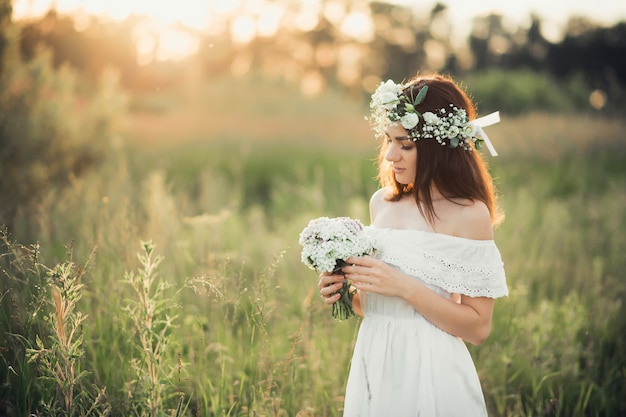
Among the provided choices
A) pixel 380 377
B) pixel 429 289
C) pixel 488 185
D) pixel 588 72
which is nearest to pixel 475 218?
pixel 488 185

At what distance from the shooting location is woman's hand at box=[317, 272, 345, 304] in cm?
236

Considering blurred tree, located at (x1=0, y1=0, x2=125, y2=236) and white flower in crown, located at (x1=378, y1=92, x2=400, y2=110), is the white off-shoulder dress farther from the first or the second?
blurred tree, located at (x1=0, y1=0, x2=125, y2=236)

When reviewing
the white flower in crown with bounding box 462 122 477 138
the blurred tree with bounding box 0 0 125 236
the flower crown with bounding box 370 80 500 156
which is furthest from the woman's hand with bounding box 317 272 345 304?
the blurred tree with bounding box 0 0 125 236

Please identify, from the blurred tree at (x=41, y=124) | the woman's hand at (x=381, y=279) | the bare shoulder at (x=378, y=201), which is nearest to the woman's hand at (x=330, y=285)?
the woman's hand at (x=381, y=279)

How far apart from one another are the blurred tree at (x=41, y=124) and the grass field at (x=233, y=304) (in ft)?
1.74

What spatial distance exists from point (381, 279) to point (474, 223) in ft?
1.54

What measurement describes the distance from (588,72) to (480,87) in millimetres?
9739

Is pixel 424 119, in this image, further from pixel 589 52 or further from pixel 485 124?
pixel 589 52

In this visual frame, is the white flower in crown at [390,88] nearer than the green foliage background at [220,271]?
Yes

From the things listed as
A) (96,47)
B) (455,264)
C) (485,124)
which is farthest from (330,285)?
(96,47)

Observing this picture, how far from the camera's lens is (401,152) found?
2424 millimetres

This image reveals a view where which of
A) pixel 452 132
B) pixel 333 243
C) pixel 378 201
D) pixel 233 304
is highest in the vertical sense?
pixel 452 132

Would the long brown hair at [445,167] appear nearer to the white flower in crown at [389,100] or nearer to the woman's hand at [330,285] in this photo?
the white flower in crown at [389,100]

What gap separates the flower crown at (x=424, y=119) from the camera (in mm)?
2312
